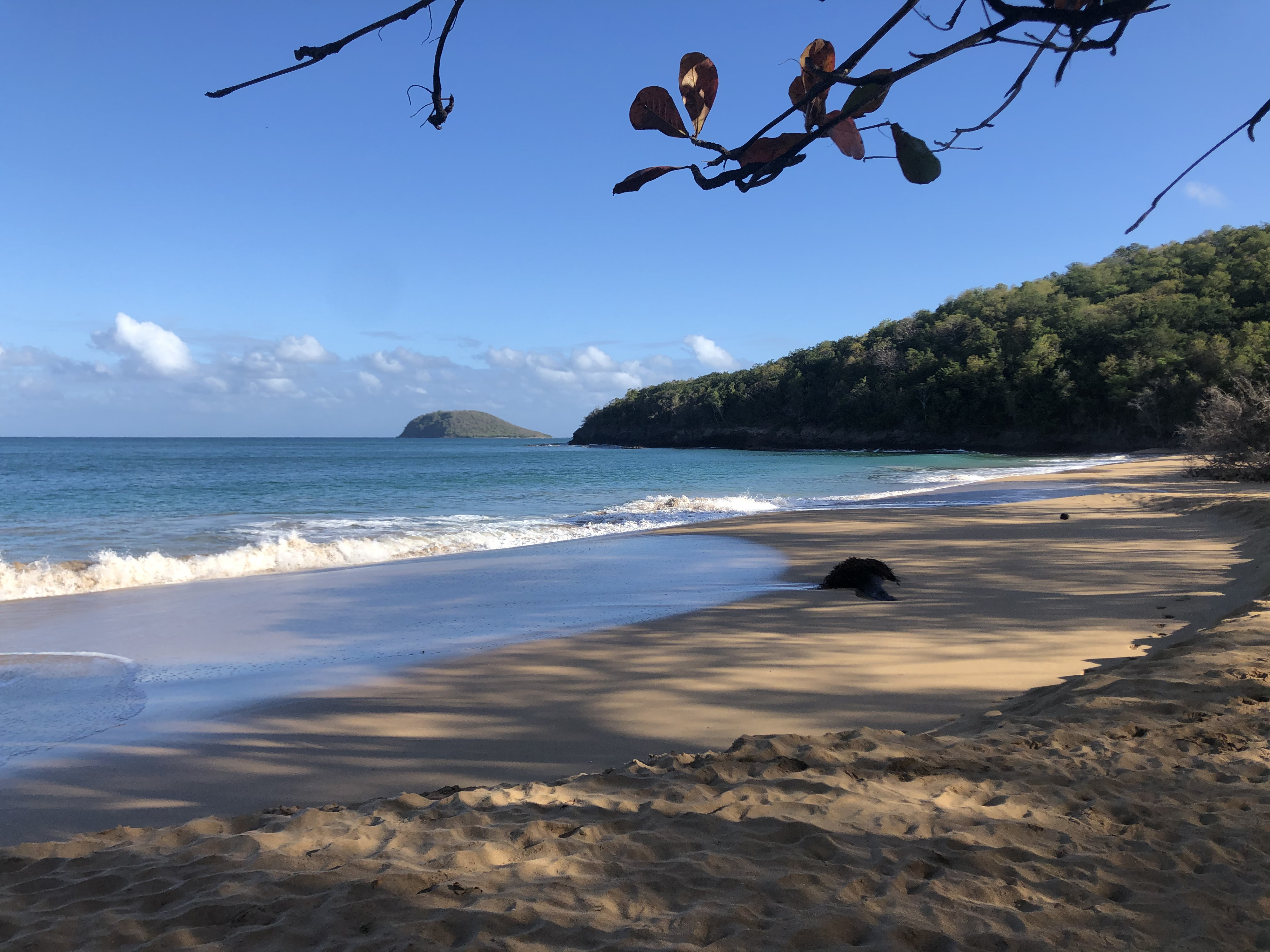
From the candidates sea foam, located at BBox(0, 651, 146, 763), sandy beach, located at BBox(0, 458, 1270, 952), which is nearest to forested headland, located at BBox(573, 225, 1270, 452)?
sandy beach, located at BBox(0, 458, 1270, 952)

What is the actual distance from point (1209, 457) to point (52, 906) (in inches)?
996

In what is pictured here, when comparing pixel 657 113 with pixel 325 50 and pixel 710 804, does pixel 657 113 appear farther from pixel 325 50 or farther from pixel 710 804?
pixel 710 804

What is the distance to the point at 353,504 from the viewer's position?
71.9 ft

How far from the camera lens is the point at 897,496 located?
20.4 m

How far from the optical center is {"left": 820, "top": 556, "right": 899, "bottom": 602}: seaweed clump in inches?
281

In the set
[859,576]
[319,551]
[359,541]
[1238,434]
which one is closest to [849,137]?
[859,576]

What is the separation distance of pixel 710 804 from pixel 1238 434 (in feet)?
66.7

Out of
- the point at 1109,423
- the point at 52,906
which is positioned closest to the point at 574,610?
the point at 52,906

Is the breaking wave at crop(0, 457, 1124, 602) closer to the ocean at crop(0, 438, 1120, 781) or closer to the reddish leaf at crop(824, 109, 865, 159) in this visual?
the ocean at crop(0, 438, 1120, 781)

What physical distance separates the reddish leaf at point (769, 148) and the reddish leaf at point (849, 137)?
0.21 ft

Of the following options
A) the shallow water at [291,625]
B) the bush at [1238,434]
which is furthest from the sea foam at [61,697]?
the bush at [1238,434]

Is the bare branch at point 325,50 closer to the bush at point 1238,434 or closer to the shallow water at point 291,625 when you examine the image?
the shallow water at point 291,625

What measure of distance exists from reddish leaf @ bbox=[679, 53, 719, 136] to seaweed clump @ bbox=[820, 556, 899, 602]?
6.56 metres

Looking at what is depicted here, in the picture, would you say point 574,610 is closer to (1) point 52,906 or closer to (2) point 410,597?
(2) point 410,597
